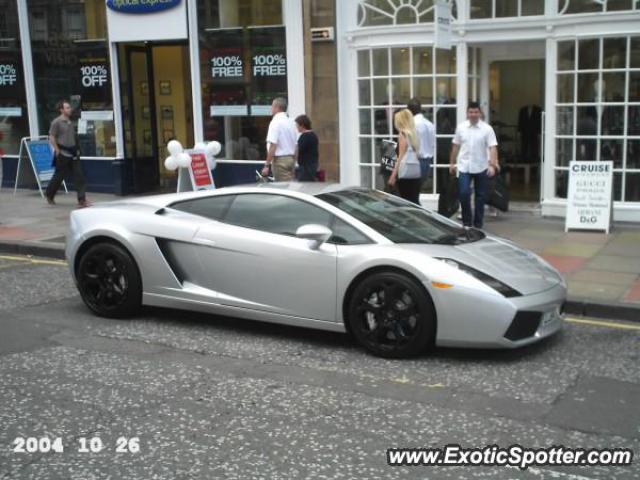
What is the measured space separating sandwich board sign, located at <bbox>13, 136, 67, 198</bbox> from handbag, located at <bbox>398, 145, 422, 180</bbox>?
26.3 feet

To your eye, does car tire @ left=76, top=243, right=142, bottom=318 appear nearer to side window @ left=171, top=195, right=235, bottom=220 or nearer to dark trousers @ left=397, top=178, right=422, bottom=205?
side window @ left=171, top=195, right=235, bottom=220

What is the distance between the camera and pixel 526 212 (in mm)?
12148

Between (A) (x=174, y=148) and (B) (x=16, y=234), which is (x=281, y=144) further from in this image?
(B) (x=16, y=234)

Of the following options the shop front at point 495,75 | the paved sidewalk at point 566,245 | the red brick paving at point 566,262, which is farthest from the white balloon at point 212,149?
the red brick paving at point 566,262

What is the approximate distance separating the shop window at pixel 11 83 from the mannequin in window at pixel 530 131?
9.96m

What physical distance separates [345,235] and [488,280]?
1.17 meters

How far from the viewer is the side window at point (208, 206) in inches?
269

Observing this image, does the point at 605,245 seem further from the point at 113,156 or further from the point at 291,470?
the point at 113,156

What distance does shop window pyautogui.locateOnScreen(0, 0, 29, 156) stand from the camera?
15945mm

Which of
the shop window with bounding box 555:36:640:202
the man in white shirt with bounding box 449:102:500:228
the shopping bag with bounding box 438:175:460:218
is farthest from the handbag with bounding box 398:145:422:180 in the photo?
the shop window with bounding box 555:36:640:202

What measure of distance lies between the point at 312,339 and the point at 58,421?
236cm

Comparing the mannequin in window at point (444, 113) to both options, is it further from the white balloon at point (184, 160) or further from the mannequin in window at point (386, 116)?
the white balloon at point (184, 160)

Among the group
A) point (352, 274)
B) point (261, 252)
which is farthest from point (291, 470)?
point (261, 252)

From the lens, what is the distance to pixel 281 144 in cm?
1138
